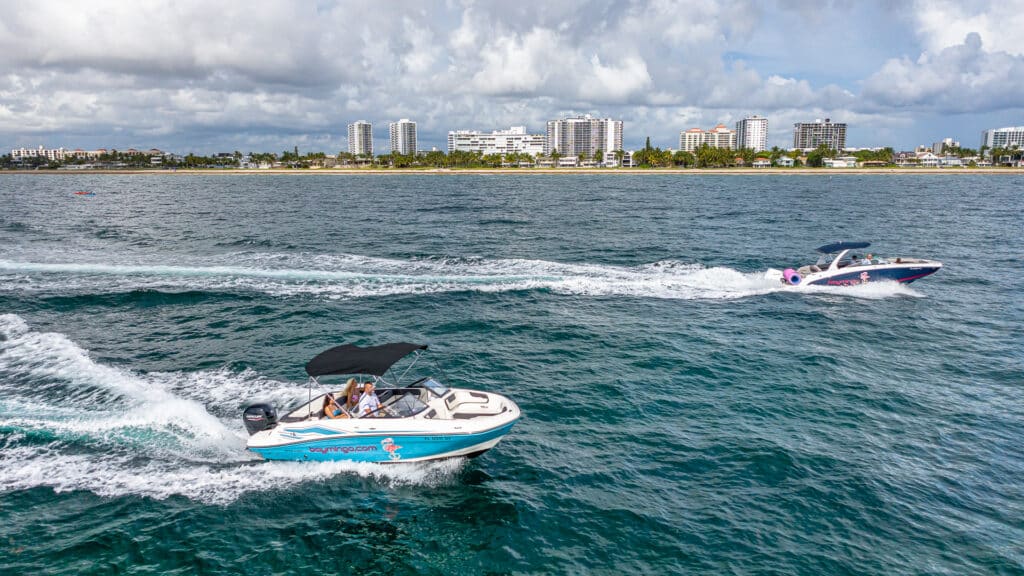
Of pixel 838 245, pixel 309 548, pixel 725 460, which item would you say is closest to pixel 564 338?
pixel 725 460

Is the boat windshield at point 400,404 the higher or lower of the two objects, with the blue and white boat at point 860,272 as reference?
lower

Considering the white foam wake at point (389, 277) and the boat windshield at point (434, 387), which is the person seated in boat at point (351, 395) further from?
the white foam wake at point (389, 277)

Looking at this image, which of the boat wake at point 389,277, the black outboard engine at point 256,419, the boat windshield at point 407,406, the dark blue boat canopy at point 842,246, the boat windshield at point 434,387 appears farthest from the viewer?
the boat wake at point 389,277

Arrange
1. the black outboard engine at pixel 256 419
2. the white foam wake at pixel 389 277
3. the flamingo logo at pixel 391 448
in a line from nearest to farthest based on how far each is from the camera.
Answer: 1. the flamingo logo at pixel 391 448
2. the black outboard engine at pixel 256 419
3. the white foam wake at pixel 389 277

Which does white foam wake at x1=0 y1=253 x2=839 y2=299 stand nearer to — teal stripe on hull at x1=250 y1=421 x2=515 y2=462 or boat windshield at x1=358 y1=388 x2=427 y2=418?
boat windshield at x1=358 y1=388 x2=427 y2=418

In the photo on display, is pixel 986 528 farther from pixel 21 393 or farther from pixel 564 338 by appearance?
pixel 21 393

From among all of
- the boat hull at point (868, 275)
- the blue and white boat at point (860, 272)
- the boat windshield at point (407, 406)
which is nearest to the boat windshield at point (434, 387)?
the boat windshield at point (407, 406)

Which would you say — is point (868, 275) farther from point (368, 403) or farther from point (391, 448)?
point (368, 403)
